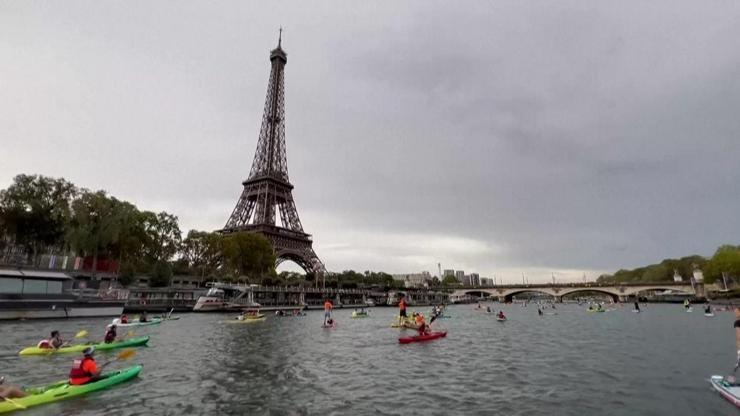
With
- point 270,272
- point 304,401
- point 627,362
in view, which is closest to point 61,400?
point 304,401

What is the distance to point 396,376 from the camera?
19.5 meters

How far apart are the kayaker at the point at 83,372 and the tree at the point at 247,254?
7487cm

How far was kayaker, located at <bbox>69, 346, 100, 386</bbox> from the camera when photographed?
15578 mm

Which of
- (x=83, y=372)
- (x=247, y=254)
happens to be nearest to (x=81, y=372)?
(x=83, y=372)

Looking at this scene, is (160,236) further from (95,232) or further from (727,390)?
(727,390)

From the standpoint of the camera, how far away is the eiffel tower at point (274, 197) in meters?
107

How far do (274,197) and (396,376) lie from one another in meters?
95.7

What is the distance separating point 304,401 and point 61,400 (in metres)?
8.81

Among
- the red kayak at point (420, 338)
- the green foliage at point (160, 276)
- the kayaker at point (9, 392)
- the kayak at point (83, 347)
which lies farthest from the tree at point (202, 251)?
the kayaker at point (9, 392)

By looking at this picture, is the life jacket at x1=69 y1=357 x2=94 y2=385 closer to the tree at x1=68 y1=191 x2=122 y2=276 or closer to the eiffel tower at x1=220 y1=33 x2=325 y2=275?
the tree at x1=68 y1=191 x2=122 y2=276

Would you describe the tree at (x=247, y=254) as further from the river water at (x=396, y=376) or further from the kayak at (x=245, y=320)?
the river water at (x=396, y=376)

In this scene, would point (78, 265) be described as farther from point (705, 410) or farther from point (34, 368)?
point (705, 410)

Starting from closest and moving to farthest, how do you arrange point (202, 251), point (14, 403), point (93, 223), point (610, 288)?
point (14, 403)
point (93, 223)
point (202, 251)
point (610, 288)

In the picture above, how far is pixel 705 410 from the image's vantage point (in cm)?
1409
